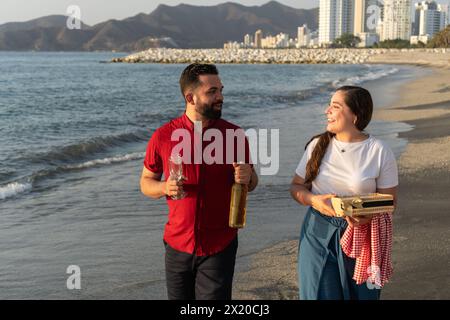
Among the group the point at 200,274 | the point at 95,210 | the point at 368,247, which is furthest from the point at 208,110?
the point at 95,210

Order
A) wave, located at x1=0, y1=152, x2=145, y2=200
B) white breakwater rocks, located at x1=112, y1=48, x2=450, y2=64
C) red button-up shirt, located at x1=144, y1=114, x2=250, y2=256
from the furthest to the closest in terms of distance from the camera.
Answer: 1. white breakwater rocks, located at x1=112, y1=48, x2=450, y2=64
2. wave, located at x1=0, y1=152, x2=145, y2=200
3. red button-up shirt, located at x1=144, y1=114, x2=250, y2=256

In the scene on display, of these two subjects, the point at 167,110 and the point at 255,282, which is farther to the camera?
the point at 167,110

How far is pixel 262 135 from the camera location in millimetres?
16609

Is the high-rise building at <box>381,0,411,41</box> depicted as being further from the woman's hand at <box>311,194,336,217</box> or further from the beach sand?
the woman's hand at <box>311,194,336,217</box>

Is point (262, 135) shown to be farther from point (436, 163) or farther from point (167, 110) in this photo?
point (167, 110)

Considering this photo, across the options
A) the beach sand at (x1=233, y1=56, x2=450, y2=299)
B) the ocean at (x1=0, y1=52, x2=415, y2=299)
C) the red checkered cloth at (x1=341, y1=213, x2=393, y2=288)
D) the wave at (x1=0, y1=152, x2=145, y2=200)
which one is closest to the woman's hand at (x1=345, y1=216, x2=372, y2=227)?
the red checkered cloth at (x1=341, y1=213, x2=393, y2=288)

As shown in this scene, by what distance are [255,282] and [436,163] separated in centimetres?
609

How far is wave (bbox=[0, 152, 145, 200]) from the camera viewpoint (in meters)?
9.79

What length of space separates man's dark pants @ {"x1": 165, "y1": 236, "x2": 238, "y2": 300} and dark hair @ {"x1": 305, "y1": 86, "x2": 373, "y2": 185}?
0.62 meters

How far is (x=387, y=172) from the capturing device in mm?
3266

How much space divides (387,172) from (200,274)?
3.74 ft

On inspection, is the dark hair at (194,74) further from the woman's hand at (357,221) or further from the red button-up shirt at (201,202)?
the woman's hand at (357,221)

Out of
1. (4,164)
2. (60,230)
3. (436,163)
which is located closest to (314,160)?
(60,230)

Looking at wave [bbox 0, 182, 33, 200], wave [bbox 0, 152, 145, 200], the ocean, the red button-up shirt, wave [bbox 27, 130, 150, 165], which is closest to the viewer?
the red button-up shirt
